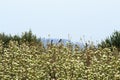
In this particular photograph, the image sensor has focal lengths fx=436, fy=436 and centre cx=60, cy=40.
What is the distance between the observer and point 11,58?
12.4m

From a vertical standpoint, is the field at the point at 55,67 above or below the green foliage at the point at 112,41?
below

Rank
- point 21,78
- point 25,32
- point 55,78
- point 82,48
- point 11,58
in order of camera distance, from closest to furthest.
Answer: point 21,78 → point 55,78 → point 11,58 → point 82,48 → point 25,32

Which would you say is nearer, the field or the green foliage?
the field

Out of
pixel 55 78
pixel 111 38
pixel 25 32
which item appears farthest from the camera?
pixel 25 32

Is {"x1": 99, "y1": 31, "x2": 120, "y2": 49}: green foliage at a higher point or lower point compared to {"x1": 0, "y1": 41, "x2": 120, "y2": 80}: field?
higher

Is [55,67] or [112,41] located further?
[112,41]

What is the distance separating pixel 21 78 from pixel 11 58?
1.65m

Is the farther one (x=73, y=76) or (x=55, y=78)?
(x=55, y=78)

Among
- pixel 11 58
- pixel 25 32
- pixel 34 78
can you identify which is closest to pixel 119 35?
pixel 25 32

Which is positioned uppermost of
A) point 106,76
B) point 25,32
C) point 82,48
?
point 25,32

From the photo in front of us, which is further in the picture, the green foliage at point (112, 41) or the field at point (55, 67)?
the green foliage at point (112, 41)

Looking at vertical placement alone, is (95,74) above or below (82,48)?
below

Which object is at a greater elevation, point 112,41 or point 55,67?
point 112,41

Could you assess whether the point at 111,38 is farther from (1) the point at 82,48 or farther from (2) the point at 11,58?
(2) the point at 11,58
